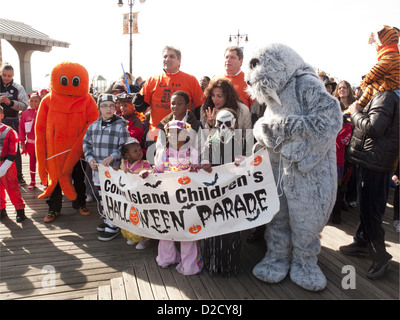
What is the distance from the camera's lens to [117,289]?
2494 millimetres

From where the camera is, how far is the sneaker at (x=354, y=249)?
3152mm

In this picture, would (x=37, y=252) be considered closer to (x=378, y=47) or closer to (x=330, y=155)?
(x=330, y=155)

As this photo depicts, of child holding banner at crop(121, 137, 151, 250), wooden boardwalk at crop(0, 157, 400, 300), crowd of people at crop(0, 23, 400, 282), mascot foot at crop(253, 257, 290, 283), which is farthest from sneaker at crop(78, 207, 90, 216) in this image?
mascot foot at crop(253, 257, 290, 283)

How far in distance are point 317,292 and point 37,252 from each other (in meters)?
2.88

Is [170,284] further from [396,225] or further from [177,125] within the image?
[396,225]

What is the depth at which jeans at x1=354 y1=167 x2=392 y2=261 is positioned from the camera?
2.67 metres

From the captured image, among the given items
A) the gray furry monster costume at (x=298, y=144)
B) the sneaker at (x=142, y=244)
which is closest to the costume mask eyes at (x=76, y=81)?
the sneaker at (x=142, y=244)

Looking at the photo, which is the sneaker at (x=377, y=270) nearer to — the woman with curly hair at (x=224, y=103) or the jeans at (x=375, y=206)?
the jeans at (x=375, y=206)

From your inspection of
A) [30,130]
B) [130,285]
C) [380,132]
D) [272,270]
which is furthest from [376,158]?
[30,130]

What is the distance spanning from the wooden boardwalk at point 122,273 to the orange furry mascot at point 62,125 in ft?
2.41

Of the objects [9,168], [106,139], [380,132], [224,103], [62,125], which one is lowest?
[9,168]

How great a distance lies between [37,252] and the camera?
3184 mm

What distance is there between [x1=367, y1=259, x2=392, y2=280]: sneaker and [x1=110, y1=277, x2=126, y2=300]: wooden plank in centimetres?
223

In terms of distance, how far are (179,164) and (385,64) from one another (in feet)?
6.81
